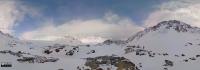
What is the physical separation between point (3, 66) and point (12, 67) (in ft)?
21.7

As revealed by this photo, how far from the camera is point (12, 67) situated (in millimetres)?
198500

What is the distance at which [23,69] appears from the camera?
655 feet

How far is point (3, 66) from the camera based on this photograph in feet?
632

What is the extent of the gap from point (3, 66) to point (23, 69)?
36.5ft

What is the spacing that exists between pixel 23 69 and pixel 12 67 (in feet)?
18.3
